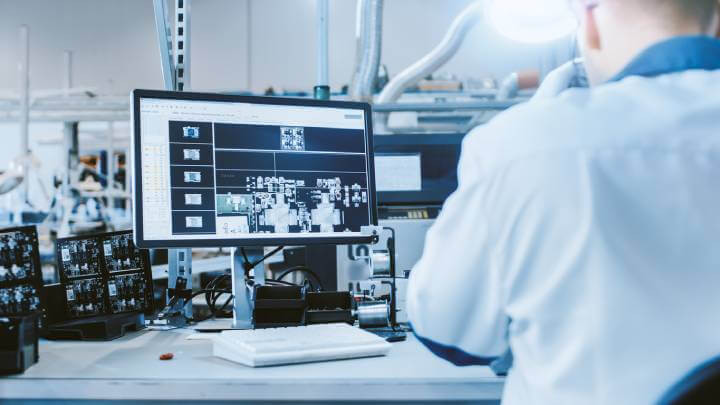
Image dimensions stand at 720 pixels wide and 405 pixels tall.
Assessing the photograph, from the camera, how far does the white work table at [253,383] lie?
824 millimetres

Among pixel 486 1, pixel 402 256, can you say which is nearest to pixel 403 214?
pixel 402 256

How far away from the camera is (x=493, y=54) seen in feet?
16.4

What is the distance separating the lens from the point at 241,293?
126cm

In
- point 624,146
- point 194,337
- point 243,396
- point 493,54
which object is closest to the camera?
point 624,146

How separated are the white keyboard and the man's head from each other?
58 cm

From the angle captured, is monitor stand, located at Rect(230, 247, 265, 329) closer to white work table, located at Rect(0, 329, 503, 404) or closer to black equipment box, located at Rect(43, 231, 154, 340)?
black equipment box, located at Rect(43, 231, 154, 340)

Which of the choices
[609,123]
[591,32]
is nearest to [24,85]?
[591,32]

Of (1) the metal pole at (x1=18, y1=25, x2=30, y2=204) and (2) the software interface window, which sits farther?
(1) the metal pole at (x1=18, y1=25, x2=30, y2=204)

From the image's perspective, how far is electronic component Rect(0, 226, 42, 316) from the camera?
1.00 metres

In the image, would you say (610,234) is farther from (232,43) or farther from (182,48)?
(232,43)

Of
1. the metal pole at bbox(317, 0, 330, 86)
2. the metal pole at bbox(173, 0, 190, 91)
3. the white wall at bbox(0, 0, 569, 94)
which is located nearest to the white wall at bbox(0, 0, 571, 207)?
the white wall at bbox(0, 0, 569, 94)

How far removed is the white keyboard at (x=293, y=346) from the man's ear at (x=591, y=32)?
578 mm

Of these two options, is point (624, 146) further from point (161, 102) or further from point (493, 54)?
point (493, 54)

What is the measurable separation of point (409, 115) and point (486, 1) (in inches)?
78.2
